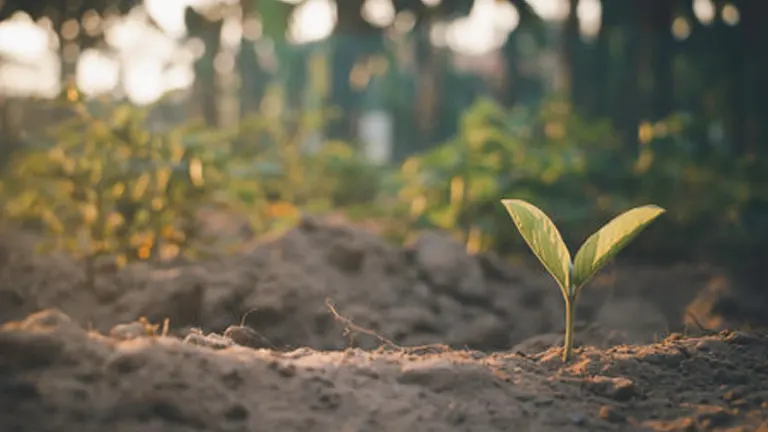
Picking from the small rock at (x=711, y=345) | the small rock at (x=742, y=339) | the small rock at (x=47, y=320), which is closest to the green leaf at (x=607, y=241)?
the small rock at (x=711, y=345)

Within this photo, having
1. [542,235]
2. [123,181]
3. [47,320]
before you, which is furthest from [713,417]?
[123,181]

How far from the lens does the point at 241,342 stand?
2732 mm

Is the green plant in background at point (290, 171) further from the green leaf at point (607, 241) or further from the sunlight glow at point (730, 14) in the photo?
the sunlight glow at point (730, 14)

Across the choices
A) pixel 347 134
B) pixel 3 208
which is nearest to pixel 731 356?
pixel 3 208

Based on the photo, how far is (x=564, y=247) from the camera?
257cm

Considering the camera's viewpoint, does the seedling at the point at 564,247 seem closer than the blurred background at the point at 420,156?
Yes

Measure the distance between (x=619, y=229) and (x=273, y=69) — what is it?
24.9 m

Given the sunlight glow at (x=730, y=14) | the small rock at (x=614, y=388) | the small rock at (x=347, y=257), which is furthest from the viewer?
the sunlight glow at (x=730, y=14)

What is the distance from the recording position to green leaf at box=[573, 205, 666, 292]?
2.47 metres

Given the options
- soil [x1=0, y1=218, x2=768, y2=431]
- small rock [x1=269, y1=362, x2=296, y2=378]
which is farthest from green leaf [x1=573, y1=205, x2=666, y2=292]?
small rock [x1=269, y1=362, x2=296, y2=378]

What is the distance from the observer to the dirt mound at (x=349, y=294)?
4.18m

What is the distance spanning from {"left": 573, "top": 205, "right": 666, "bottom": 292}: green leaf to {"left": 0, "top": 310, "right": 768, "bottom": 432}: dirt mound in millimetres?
287

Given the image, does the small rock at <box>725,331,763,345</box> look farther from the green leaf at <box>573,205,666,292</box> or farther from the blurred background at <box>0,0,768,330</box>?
the blurred background at <box>0,0,768,330</box>

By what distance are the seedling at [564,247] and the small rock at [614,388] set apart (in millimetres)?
197
